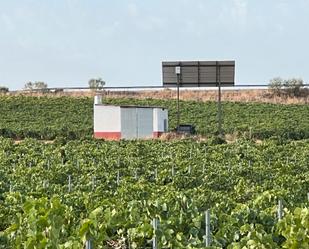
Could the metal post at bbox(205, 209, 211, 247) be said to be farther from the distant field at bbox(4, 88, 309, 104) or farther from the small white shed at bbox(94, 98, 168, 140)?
the distant field at bbox(4, 88, 309, 104)

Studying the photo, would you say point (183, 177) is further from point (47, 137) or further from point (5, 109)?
point (5, 109)

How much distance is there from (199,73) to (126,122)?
19.6ft

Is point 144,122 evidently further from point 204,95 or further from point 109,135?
point 204,95

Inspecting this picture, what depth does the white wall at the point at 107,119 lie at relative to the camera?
4428 cm

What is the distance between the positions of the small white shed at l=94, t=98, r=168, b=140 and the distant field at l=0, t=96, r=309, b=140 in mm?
1968

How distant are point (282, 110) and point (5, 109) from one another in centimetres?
2249

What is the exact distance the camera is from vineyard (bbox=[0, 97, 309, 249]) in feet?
28.3

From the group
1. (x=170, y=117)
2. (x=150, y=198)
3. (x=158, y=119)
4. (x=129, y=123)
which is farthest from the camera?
(x=170, y=117)

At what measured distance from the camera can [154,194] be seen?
14.0m

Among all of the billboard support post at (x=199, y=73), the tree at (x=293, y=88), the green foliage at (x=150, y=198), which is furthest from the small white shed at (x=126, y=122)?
the tree at (x=293, y=88)

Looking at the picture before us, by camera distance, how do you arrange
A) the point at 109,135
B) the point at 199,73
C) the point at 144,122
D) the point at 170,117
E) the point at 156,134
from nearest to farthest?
the point at 109,135, the point at 156,134, the point at 144,122, the point at 199,73, the point at 170,117

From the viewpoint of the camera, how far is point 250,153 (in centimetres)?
2861

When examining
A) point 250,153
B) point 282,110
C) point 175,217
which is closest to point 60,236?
point 175,217

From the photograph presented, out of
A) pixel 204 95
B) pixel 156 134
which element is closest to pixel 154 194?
pixel 156 134
